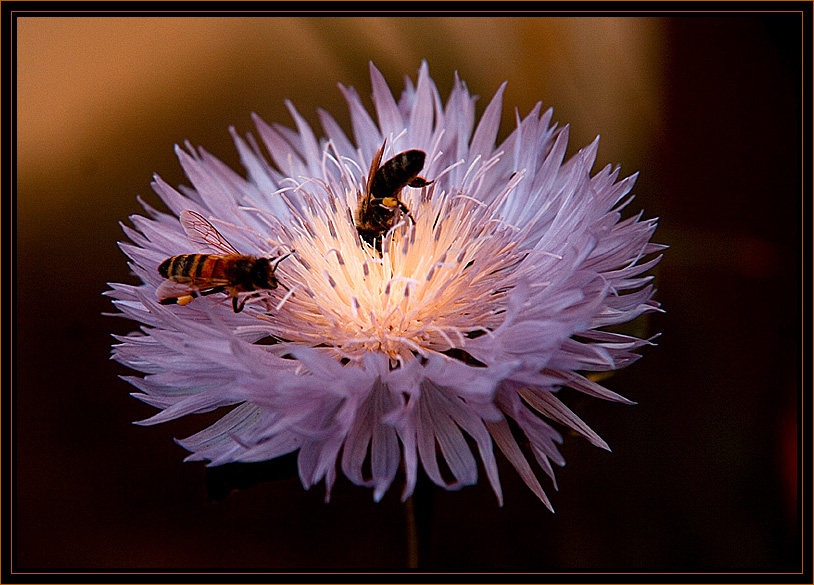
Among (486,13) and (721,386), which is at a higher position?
(486,13)

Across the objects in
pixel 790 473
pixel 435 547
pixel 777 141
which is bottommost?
pixel 435 547

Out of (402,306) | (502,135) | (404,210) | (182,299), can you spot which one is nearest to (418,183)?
(404,210)

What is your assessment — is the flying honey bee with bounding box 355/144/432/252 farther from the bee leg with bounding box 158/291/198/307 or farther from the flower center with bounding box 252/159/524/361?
the bee leg with bounding box 158/291/198/307

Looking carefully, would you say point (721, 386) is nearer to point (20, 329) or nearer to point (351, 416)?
point (351, 416)

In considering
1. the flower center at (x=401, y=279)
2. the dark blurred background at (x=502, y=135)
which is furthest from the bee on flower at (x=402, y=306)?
the dark blurred background at (x=502, y=135)

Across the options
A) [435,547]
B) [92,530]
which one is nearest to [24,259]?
[92,530]

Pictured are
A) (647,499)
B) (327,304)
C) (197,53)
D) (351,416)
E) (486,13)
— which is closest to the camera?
(351,416)

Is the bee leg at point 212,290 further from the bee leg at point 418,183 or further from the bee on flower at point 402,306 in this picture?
the bee leg at point 418,183

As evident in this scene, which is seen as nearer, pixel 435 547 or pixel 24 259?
pixel 435 547
